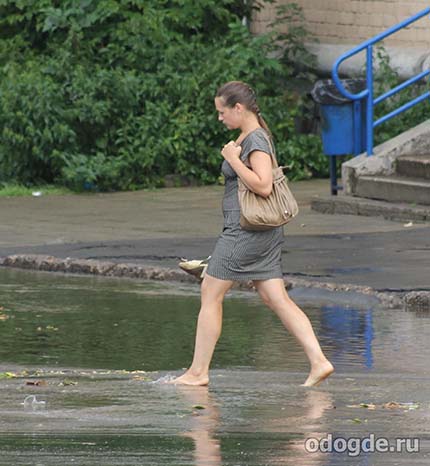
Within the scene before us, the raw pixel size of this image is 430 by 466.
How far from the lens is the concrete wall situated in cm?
2009

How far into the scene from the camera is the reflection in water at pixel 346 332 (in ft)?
31.0

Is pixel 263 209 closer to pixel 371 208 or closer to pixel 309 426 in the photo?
pixel 309 426

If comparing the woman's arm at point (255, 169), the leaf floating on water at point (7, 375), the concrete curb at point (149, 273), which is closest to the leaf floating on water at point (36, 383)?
the leaf floating on water at point (7, 375)

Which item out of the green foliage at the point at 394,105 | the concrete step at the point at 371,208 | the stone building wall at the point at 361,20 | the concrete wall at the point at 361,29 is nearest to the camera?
the concrete step at the point at 371,208

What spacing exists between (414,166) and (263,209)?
897 cm

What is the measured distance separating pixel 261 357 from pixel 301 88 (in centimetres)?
1281

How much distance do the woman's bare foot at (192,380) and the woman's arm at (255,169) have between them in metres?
0.99

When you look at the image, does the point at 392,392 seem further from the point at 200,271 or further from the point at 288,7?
the point at 288,7

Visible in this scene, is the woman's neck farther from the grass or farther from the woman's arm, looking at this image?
the grass

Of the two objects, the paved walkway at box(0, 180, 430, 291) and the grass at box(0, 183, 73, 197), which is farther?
the grass at box(0, 183, 73, 197)

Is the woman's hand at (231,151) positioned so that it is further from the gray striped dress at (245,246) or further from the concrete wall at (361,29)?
the concrete wall at (361,29)

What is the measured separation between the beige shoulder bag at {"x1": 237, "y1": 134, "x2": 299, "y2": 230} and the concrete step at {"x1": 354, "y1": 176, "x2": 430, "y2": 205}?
8.11 m

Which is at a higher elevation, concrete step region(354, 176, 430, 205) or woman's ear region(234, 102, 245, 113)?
woman's ear region(234, 102, 245, 113)

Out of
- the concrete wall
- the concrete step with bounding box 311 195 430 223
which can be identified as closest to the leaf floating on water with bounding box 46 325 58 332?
the concrete step with bounding box 311 195 430 223
